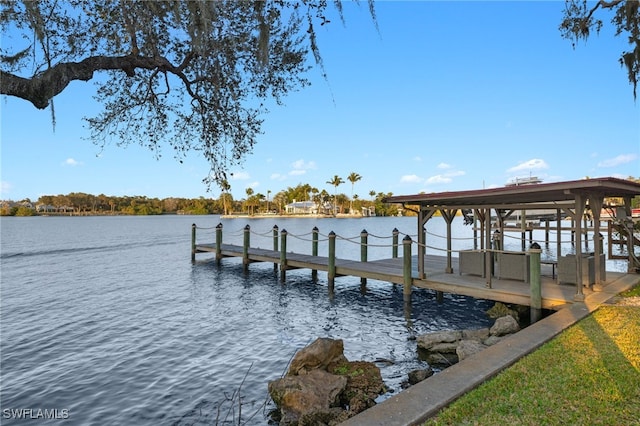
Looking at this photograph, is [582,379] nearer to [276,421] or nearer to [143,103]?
[276,421]

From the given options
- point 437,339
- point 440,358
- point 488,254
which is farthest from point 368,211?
point 440,358

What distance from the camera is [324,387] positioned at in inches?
229

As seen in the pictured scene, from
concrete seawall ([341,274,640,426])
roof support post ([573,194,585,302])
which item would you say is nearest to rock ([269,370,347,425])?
concrete seawall ([341,274,640,426])

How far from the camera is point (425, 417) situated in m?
3.65

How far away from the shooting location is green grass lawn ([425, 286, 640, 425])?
11.6 ft

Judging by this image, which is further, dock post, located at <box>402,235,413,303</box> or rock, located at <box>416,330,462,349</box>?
dock post, located at <box>402,235,413,303</box>

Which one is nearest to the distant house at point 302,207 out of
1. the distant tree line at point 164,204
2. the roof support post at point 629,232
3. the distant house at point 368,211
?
the distant tree line at point 164,204

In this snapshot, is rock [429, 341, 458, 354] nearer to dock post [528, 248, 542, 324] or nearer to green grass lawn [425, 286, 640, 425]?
→ dock post [528, 248, 542, 324]

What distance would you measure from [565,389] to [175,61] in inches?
241

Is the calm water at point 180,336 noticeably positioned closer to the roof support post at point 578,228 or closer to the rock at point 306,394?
the rock at point 306,394

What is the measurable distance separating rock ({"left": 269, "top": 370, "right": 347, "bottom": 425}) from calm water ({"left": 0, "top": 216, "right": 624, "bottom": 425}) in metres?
0.39

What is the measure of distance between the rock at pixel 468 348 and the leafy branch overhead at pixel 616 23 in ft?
31.3

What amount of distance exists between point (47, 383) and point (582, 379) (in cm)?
860

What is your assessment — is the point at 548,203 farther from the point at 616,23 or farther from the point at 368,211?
the point at 368,211
